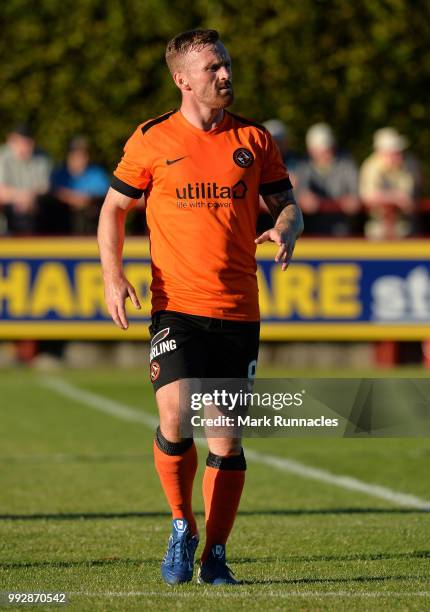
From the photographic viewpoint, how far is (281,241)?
659 centimetres

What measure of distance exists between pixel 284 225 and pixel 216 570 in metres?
1.42

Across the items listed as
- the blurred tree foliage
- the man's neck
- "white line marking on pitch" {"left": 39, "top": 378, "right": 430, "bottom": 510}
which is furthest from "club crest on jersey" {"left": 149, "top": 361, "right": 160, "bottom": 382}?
the blurred tree foliage

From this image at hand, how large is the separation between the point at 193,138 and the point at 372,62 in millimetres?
15403

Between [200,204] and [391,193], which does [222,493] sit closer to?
[200,204]

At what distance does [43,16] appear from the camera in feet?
69.9

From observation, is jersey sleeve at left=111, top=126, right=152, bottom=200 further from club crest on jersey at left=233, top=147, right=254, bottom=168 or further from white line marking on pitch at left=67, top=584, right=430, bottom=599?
Result: white line marking on pitch at left=67, top=584, right=430, bottom=599

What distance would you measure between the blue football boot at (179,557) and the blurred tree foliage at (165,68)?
14.8 meters

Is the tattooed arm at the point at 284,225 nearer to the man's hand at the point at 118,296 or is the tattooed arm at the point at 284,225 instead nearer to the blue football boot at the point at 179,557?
the man's hand at the point at 118,296

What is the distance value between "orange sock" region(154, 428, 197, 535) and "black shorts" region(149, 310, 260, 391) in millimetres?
265

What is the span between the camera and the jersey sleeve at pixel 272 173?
686 cm

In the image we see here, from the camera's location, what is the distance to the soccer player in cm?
668

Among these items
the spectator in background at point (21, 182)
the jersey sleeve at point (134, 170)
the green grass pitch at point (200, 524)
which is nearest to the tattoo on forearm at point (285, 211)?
the jersey sleeve at point (134, 170)

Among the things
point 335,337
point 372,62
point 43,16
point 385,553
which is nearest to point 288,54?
point 372,62

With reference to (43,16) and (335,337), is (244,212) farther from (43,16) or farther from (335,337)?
(43,16)
